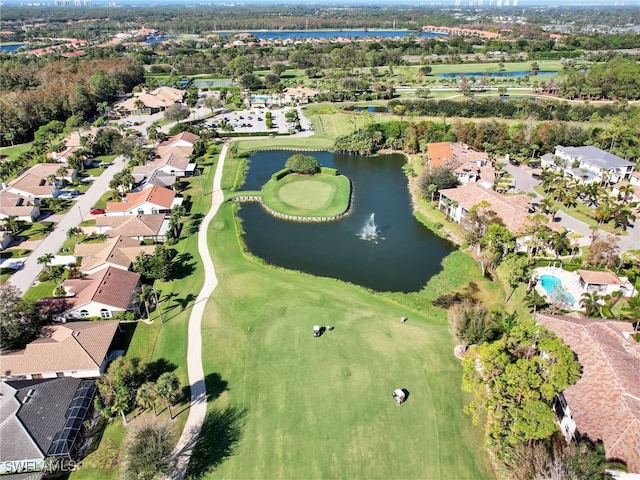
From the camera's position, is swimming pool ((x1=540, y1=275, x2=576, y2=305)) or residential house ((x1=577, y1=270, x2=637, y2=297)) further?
residential house ((x1=577, y1=270, x2=637, y2=297))

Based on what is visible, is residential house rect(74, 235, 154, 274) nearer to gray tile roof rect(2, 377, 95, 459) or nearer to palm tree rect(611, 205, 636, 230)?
gray tile roof rect(2, 377, 95, 459)

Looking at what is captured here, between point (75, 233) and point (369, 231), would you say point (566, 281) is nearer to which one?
point (369, 231)

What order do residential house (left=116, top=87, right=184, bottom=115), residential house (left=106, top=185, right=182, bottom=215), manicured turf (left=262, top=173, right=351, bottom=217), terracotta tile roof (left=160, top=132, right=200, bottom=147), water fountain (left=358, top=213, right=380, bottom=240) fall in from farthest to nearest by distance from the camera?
1. residential house (left=116, top=87, right=184, bottom=115)
2. terracotta tile roof (left=160, top=132, right=200, bottom=147)
3. manicured turf (left=262, top=173, right=351, bottom=217)
4. residential house (left=106, top=185, right=182, bottom=215)
5. water fountain (left=358, top=213, right=380, bottom=240)

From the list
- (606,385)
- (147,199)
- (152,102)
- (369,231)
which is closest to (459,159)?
(369,231)

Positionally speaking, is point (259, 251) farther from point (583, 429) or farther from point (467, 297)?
point (583, 429)

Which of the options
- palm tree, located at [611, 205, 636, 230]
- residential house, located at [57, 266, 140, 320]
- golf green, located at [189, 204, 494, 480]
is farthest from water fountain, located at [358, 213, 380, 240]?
palm tree, located at [611, 205, 636, 230]

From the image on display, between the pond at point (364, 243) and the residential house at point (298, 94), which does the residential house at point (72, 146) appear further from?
the residential house at point (298, 94)

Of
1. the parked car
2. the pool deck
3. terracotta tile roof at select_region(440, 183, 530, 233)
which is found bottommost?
the parked car

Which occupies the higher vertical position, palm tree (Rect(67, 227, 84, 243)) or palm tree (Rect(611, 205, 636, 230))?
palm tree (Rect(611, 205, 636, 230))
